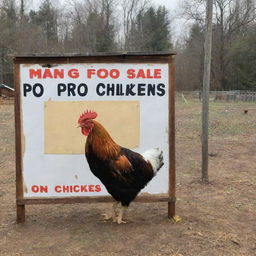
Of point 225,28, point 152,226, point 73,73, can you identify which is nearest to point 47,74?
point 73,73

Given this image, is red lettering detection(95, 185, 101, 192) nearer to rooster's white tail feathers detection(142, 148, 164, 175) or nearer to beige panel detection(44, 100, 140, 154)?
beige panel detection(44, 100, 140, 154)

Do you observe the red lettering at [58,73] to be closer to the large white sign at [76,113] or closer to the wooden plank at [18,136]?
the large white sign at [76,113]

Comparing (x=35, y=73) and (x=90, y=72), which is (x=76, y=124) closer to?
(x=90, y=72)

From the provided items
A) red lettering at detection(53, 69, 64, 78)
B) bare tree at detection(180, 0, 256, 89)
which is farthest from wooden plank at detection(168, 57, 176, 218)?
bare tree at detection(180, 0, 256, 89)

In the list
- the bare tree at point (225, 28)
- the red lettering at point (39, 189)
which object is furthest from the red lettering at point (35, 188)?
the bare tree at point (225, 28)

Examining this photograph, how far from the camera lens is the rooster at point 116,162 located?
12.9ft

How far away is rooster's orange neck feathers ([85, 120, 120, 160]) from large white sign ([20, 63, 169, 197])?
0.53ft

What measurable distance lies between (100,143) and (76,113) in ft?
1.48

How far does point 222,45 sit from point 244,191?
46643mm

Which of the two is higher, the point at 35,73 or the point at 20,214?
the point at 35,73

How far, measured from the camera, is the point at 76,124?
4.10 m

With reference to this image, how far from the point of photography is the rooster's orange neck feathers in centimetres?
392

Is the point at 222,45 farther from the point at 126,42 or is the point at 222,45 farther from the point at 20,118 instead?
the point at 20,118

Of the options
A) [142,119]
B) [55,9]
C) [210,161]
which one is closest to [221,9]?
[55,9]
